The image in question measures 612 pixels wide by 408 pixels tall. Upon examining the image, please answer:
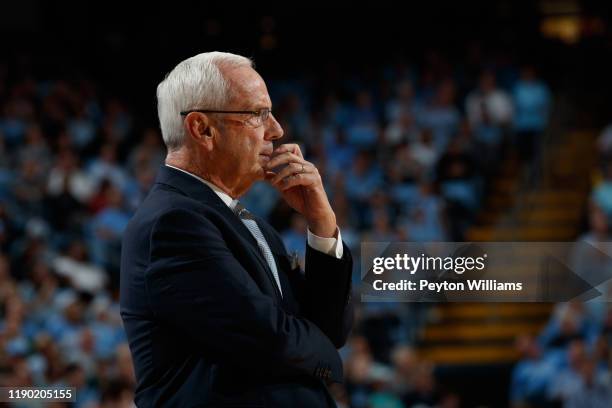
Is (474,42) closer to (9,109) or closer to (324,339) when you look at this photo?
(9,109)

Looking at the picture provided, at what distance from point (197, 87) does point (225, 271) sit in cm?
30

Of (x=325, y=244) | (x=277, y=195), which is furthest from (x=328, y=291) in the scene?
(x=277, y=195)

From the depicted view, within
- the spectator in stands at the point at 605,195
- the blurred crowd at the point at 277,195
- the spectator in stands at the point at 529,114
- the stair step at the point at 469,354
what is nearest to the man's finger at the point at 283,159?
the blurred crowd at the point at 277,195

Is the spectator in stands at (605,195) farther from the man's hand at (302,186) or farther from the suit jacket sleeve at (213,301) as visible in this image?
the suit jacket sleeve at (213,301)

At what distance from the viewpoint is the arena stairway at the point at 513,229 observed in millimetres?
6453

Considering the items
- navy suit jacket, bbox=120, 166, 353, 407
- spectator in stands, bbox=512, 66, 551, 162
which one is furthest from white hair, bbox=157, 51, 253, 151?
spectator in stands, bbox=512, 66, 551, 162

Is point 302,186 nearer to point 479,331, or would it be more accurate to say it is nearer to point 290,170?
point 290,170

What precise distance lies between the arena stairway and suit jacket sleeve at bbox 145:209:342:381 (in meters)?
4.82

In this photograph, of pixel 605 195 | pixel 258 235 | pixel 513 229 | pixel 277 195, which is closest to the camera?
pixel 258 235

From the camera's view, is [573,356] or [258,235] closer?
[258,235]

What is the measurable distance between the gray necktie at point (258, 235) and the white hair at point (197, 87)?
158 mm

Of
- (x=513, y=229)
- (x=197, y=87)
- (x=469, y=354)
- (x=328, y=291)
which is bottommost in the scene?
(x=469, y=354)

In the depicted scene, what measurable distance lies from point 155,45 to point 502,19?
3.15m

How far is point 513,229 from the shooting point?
24.1 ft
